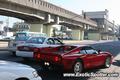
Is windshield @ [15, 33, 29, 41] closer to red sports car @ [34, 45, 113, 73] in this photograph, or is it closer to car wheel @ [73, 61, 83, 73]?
red sports car @ [34, 45, 113, 73]

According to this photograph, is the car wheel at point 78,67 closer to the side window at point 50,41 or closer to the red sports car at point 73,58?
the red sports car at point 73,58

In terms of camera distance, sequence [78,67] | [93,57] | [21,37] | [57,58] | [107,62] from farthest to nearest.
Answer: [21,37], [107,62], [93,57], [78,67], [57,58]

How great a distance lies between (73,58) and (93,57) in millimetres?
1579

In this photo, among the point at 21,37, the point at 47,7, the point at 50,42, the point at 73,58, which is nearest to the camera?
the point at 73,58

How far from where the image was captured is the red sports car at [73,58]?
9.21 meters

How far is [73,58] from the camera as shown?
9516 mm

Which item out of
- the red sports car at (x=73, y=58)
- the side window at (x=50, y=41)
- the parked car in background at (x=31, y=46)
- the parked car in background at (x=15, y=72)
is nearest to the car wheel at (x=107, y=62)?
the red sports car at (x=73, y=58)

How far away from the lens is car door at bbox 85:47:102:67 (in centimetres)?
1059

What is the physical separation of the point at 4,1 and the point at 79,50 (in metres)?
26.0

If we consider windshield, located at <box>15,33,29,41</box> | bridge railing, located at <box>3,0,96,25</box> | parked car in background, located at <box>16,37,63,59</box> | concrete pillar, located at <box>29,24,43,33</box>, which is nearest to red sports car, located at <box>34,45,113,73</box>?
parked car in background, located at <box>16,37,63,59</box>

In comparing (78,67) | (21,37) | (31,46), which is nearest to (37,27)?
(21,37)

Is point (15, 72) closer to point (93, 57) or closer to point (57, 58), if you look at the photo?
point (57, 58)

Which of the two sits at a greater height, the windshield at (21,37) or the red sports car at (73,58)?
the windshield at (21,37)

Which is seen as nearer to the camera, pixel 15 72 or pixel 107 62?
pixel 15 72
